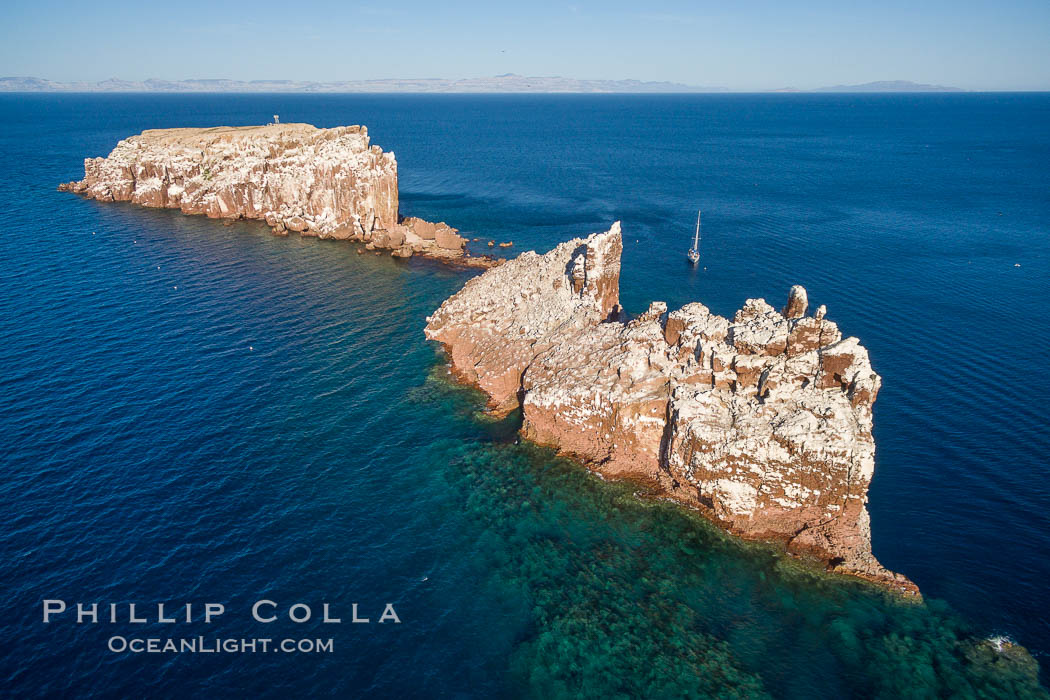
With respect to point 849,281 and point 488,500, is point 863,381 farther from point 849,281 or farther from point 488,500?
point 849,281

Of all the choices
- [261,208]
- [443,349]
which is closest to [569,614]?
[443,349]

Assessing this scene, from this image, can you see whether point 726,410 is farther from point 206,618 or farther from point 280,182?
point 280,182

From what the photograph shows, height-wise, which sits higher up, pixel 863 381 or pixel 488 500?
pixel 863 381

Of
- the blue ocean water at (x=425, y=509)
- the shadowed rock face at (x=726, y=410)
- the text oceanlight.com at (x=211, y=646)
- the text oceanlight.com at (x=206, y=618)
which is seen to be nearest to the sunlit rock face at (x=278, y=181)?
the blue ocean water at (x=425, y=509)

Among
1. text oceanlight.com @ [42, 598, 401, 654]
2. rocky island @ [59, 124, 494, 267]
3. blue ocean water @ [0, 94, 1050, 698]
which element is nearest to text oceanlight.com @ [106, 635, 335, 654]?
text oceanlight.com @ [42, 598, 401, 654]

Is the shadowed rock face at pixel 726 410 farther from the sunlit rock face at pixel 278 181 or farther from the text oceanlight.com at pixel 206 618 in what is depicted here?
the sunlit rock face at pixel 278 181

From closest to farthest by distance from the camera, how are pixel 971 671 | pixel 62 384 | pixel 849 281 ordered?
1. pixel 971 671
2. pixel 62 384
3. pixel 849 281
